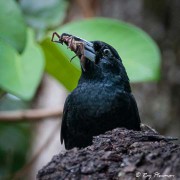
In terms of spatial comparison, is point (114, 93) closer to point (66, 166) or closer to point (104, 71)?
point (104, 71)

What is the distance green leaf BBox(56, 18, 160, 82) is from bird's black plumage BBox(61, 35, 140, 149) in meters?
0.15

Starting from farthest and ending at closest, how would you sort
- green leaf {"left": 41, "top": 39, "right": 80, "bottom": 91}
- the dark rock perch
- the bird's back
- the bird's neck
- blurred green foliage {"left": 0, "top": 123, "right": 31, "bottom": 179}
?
blurred green foliage {"left": 0, "top": 123, "right": 31, "bottom": 179}
the bird's neck
the bird's back
green leaf {"left": 41, "top": 39, "right": 80, "bottom": 91}
the dark rock perch

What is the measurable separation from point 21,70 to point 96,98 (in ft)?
2.20

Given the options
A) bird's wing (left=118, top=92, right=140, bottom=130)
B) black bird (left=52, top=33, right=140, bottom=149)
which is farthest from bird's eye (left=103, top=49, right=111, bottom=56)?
bird's wing (left=118, top=92, right=140, bottom=130)

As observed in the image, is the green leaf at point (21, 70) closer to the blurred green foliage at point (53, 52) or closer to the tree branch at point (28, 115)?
the blurred green foliage at point (53, 52)

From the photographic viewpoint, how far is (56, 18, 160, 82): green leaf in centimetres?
364

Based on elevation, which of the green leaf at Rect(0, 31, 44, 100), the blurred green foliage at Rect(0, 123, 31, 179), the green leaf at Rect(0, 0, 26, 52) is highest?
the green leaf at Rect(0, 0, 26, 52)

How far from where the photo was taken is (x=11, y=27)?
3078 mm

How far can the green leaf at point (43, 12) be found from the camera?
16.0ft

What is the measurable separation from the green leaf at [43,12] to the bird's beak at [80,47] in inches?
39.1

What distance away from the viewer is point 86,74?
406 centimetres

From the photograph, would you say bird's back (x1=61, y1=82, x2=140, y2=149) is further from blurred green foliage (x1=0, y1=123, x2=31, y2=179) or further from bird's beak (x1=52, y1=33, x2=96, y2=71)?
blurred green foliage (x1=0, y1=123, x2=31, y2=179)

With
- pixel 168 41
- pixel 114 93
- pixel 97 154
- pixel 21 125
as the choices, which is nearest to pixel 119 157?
pixel 97 154

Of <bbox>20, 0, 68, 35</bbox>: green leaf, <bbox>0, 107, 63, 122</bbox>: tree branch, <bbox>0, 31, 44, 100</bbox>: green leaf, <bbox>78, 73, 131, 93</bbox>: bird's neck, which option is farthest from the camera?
<bbox>20, 0, 68, 35</bbox>: green leaf
